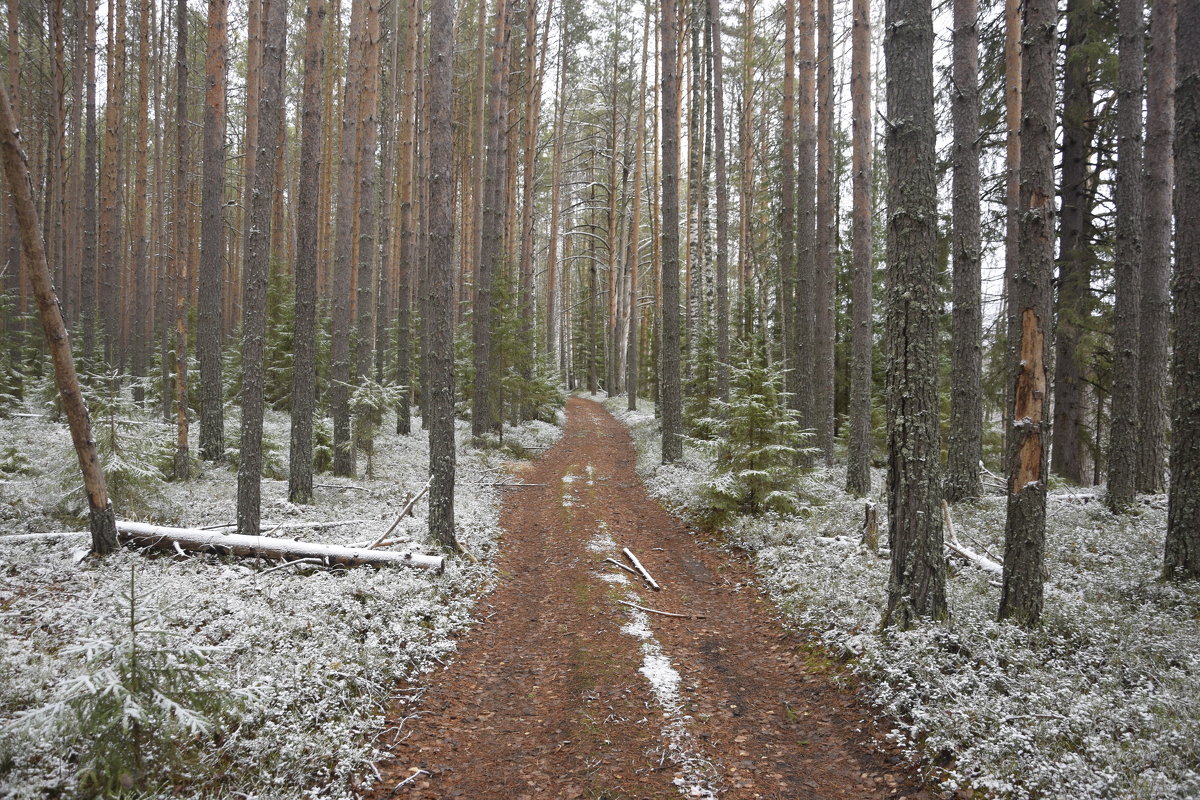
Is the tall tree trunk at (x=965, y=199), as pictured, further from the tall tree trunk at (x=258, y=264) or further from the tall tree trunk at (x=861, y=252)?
the tall tree trunk at (x=258, y=264)

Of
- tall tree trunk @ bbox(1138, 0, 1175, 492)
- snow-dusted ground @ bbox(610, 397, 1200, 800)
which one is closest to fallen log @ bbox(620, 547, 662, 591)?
snow-dusted ground @ bbox(610, 397, 1200, 800)

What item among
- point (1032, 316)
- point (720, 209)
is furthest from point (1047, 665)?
point (720, 209)

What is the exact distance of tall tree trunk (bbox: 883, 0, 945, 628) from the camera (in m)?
5.49

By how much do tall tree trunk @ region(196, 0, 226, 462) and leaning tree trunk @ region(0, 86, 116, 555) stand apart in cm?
697

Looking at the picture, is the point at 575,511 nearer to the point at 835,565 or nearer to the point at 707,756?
the point at 835,565

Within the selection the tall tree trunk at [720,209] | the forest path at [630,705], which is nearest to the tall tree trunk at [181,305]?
the forest path at [630,705]

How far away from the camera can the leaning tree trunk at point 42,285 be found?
202 inches

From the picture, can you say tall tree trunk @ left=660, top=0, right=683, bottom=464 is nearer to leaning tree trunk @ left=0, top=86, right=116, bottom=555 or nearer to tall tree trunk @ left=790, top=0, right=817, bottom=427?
tall tree trunk @ left=790, top=0, right=817, bottom=427

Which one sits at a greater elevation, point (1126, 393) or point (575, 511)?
point (1126, 393)

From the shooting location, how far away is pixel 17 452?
35.4ft

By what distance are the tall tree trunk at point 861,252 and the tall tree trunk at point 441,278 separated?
25.5 ft

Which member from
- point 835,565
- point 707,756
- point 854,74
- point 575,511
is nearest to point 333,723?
point 707,756

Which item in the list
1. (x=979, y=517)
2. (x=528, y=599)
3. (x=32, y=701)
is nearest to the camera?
(x=32, y=701)

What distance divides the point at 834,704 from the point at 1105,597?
3.24 meters
